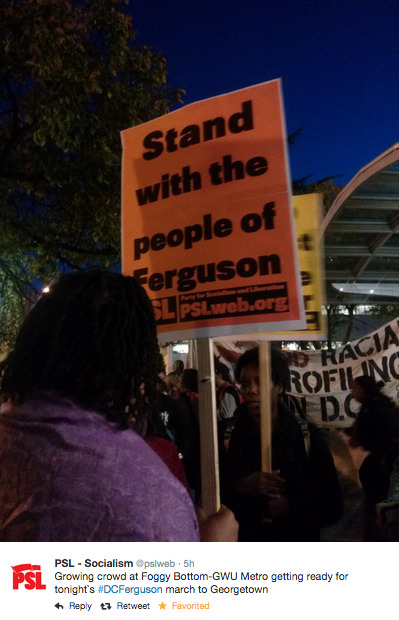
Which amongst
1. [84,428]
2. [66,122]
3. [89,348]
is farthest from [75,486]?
[66,122]

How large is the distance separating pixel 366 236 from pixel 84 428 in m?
5.19

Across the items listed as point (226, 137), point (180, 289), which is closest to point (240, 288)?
point (180, 289)

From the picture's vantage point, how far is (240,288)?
1.43 meters

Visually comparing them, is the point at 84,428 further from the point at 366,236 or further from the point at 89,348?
the point at 366,236

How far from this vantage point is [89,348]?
1.02 m

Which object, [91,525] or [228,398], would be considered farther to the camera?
[228,398]

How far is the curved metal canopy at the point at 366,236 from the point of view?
4.38m
